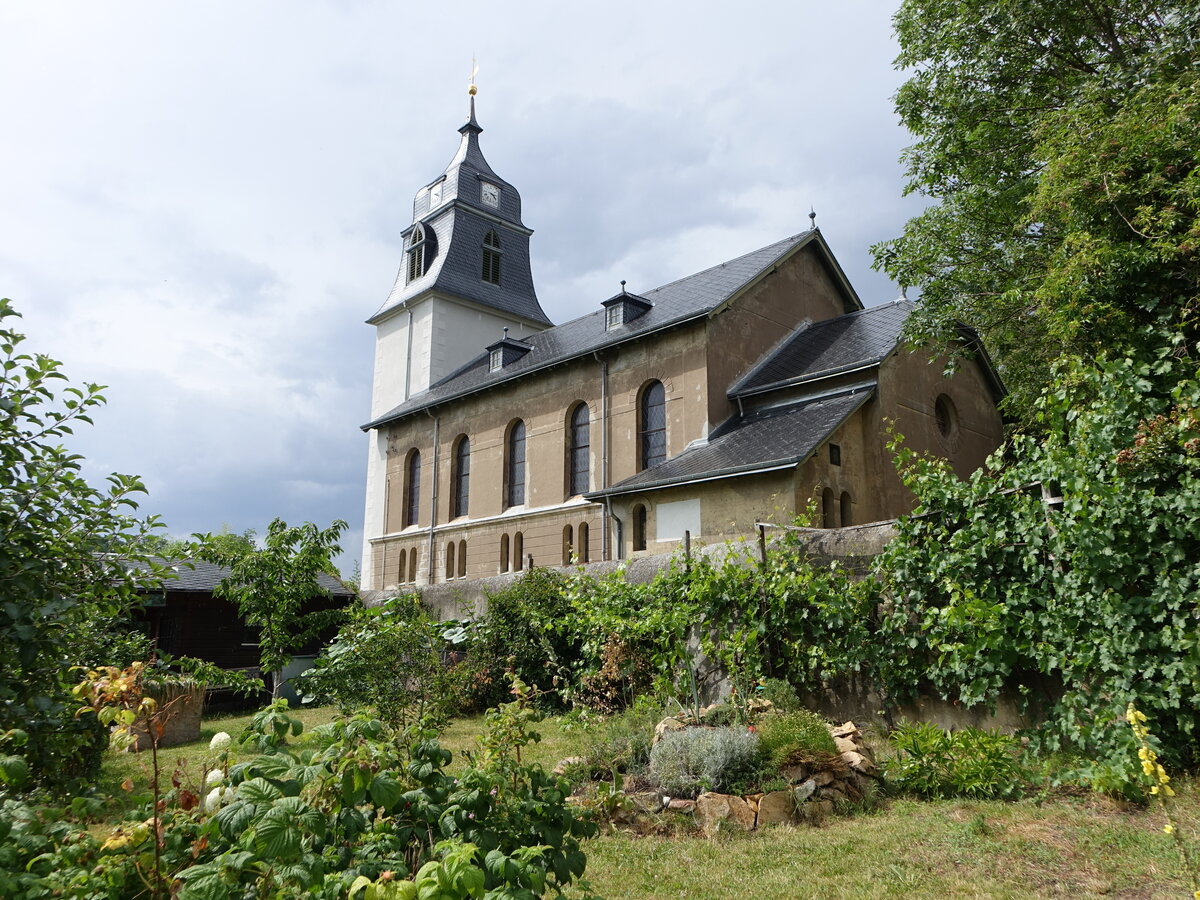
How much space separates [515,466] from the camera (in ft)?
81.7

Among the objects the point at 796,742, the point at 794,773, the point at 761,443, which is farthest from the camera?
the point at 761,443

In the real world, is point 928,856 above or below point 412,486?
below

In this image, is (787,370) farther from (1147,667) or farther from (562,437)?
(1147,667)

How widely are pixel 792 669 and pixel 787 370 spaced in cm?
1279

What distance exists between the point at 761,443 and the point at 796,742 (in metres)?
10.9

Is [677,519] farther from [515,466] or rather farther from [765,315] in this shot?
[515,466]

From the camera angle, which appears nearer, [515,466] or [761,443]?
[761,443]

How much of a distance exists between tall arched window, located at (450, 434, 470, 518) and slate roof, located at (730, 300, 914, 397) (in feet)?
34.9

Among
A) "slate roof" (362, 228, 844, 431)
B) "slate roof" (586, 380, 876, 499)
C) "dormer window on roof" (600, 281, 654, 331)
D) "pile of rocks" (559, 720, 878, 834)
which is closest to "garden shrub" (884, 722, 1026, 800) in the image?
"pile of rocks" (559, 720, 878, 834)

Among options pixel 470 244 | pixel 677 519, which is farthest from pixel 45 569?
pixel 470 244

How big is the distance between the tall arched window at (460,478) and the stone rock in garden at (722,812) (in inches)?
844

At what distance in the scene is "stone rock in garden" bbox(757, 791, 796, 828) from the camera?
5797 millimetres

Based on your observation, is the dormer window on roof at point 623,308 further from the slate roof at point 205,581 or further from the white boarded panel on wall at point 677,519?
the slate roof at point 205,581

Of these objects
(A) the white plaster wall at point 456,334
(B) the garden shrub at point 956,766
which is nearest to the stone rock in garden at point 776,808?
(B) the garden shrub at point 956,766
